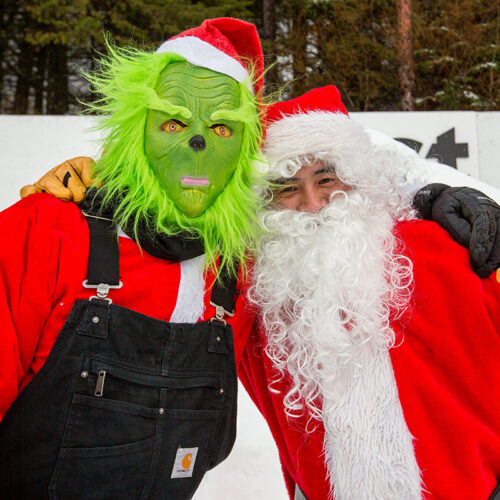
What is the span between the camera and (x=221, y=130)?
1668mm

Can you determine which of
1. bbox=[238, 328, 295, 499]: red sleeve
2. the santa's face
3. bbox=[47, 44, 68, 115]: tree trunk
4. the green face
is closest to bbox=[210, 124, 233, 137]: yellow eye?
the green face

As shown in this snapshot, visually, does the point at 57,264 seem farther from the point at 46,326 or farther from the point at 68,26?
the point at 68,26

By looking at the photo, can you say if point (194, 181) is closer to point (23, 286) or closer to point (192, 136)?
point (192, 136)

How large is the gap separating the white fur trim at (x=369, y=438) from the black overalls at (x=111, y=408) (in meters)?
0.38

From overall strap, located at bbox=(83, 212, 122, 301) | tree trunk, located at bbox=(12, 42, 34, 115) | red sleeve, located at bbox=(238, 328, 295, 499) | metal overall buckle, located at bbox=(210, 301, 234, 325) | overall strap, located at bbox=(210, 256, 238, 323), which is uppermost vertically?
tree trunk, located at bbox=(12, 42, 34, 115)

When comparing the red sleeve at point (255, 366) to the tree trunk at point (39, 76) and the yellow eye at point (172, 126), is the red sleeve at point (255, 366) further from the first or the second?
the tree trunk at point (39, 76)

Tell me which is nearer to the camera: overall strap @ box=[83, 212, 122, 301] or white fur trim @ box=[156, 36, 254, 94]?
overall strap @ box=[83, 212, 122, 301]

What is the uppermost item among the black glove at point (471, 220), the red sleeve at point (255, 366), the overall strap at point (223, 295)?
the black glove at point (471, 220)

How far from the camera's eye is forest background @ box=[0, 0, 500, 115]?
10.4 metres

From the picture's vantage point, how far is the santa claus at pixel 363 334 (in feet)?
5.18

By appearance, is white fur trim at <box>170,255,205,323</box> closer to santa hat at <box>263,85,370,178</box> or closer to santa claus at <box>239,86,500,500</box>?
santa claus at <box>239,86,500,500</box>

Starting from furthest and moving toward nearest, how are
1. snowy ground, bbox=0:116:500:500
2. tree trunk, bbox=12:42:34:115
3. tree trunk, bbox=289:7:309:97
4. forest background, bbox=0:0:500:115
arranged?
1. tree trunk, bbox=12:42:34:115
2. tree trunk, bbox=289:7:309:97
3. forest background, bbox=0:0:500:115
4. snowy ground, bbox=0:116:500:500

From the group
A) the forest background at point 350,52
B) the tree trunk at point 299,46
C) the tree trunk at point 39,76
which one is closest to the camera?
the forest background at point 350,52

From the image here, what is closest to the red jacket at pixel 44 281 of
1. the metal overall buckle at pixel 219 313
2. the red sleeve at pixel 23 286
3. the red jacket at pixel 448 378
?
the red sleeve at pixel 23 286
